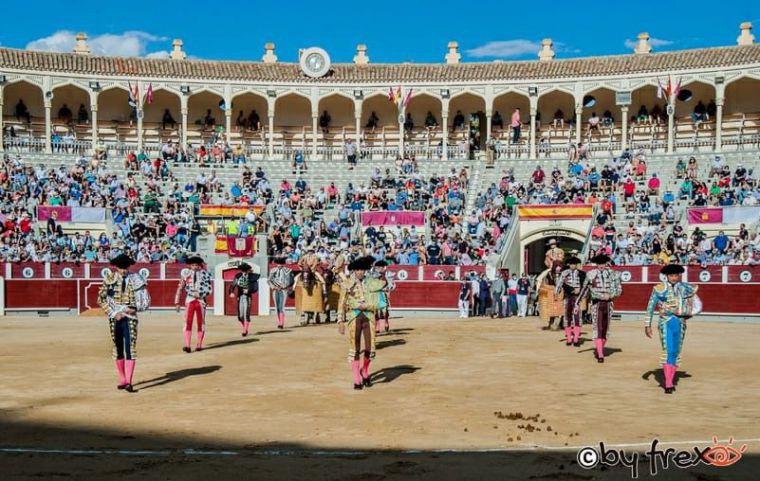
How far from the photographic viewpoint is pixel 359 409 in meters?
9.72

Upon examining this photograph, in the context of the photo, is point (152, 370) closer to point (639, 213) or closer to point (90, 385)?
point (90, 385)

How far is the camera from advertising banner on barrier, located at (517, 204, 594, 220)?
1159 inches

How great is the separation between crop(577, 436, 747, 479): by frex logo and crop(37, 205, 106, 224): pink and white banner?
2475 cm

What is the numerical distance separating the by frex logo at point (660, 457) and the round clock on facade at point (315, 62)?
3280 centimetres

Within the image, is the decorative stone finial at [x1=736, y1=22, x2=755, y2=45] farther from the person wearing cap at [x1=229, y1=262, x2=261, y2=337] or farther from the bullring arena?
the person wearing cap at [x1=229, y1=262, x2=261, y2=337]

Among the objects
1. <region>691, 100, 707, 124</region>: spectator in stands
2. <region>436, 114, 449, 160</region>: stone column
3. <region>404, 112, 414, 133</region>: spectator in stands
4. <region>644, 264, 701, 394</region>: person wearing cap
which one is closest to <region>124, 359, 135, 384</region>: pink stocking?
<region>644, 264, 701, 394</region>: person wearing cap

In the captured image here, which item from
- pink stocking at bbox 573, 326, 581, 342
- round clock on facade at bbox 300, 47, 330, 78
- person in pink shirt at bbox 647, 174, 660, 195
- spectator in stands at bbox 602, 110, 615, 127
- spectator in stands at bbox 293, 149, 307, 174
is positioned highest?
round clock on facade at bbox 300, 47, 330, 78

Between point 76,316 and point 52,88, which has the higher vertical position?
point 52,88

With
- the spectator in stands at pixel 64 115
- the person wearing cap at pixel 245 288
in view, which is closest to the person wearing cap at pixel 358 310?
the person wearing cap at pixel 245 288

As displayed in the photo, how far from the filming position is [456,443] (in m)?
8.13

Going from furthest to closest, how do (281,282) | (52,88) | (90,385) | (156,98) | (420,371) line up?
1. (156,98)
2. (52,88)
3. (281,282)
4. (420,371)
5. (90,385)

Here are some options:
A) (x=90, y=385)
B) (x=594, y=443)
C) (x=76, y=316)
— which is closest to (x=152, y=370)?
(x=90, y=385)

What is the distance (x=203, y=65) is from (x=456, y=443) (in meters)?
33.1

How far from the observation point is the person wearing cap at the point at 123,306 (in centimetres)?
1070
